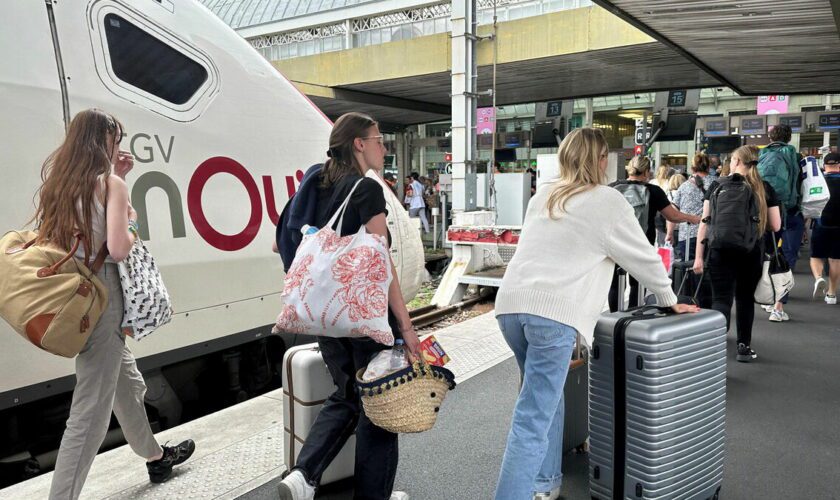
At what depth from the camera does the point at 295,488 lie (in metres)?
2.73

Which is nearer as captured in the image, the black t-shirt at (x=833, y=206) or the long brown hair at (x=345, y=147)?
the long brown hair at (x=345, y=147)

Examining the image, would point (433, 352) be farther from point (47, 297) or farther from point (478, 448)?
point (47, 297)

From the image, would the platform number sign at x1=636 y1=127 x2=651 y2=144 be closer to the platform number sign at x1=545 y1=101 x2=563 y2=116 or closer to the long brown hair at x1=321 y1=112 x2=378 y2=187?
the platform number sign at x1=545 y1=101 x2=563 y2=116

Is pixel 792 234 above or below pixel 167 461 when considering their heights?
above

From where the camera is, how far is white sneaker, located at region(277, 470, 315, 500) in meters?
2.72

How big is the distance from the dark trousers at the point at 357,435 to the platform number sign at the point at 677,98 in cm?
1614

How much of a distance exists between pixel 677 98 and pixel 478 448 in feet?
51.1

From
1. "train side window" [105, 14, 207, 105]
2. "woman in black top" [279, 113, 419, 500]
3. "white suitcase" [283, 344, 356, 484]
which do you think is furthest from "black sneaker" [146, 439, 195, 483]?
"train side window" [105, 14, 207, 105]

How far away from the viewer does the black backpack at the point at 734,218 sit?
5020mm

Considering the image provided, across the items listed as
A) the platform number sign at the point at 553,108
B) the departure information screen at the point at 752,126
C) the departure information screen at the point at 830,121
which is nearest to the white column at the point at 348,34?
the platform number sign at the point at 553,108

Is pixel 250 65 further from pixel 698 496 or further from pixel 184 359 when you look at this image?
pixel 698 496

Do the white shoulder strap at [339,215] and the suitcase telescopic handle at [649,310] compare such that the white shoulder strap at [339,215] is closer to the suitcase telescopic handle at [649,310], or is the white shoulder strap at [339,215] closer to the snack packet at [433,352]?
the snack packet at [433,352]

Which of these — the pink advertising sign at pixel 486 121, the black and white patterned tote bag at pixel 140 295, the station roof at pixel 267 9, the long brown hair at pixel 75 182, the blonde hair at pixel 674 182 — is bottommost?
the black and white patterned tote bag at pixel 140 295

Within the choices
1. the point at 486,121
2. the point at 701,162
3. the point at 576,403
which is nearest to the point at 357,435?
the point at 576,403
